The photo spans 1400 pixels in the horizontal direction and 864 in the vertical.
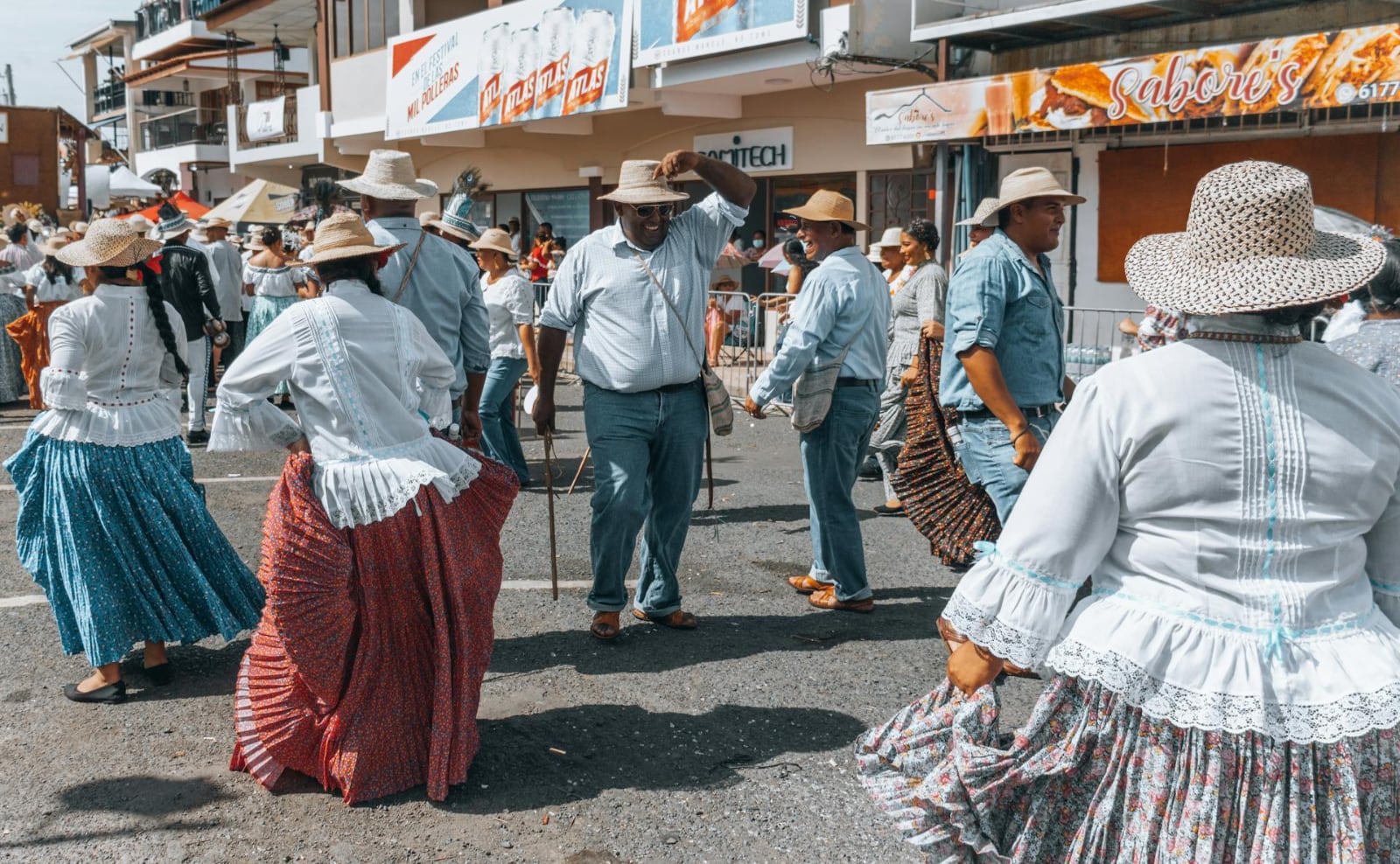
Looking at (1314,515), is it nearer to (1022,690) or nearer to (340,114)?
(1022,690)

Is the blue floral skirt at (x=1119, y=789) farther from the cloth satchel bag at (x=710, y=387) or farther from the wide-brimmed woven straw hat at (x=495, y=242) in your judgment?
the wide-brimmed woven straw hat at (x=495, y=242)

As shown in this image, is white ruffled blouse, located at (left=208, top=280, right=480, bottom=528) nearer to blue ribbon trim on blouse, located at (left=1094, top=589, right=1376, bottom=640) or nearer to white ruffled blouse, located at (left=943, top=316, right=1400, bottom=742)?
white ruffled blouse, located at (left=943, top=316, right=1400, bottom=742)

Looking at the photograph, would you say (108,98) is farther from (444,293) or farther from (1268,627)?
(1268,627)

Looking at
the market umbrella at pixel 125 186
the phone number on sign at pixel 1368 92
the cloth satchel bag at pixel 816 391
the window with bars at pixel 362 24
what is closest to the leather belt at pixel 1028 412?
the cloth satchel bag at pixel 816 391

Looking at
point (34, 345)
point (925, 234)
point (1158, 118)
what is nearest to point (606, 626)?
point (925, 234)

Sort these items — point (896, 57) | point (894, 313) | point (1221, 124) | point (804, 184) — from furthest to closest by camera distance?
1. point (804, 184)
2. point (896, 57)
3. point (1221, 124)
4. point (894, 313)

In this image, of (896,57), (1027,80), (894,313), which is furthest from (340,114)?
(894,313)

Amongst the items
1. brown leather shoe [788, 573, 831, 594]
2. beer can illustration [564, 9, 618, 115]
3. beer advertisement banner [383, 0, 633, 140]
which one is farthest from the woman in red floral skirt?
beer can illustration [564, 9, 618, 115]

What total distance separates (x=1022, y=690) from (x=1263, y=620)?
2505 millimetres

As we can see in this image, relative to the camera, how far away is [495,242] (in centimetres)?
875

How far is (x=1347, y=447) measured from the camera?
231 cm

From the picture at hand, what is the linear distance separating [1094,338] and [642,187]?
7.11 meters

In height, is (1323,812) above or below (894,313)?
below

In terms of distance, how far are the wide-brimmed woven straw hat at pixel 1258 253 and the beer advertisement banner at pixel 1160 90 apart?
24.3ft
